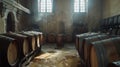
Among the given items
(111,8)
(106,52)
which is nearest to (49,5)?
(111,8)

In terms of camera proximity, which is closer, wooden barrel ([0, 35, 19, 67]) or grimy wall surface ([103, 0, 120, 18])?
wooden barrel ([0, 35, 19, 67])

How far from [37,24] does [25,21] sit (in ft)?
3.56

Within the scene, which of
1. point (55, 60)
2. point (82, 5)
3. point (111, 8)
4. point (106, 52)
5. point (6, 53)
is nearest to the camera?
point (106, 52)

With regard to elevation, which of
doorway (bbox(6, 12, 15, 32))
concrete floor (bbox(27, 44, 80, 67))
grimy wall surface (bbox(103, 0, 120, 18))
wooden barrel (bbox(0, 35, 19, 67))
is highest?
grimy wall surface (bbox(103, 0, 120, 18))

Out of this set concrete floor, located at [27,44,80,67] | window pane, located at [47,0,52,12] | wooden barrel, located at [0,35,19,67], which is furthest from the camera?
window pane, located at [47,0,52,12]

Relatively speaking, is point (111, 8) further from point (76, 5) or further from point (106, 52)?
point (106, 52)

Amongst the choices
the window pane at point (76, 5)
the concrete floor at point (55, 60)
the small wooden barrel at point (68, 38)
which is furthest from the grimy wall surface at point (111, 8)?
the concrete floor at point (55, 60)

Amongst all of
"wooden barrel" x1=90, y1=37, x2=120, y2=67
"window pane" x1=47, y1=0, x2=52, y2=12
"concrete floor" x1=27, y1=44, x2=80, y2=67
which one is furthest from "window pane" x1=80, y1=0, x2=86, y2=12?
"wooden barrel" x1=90, y1=37, x2=120, y2=67

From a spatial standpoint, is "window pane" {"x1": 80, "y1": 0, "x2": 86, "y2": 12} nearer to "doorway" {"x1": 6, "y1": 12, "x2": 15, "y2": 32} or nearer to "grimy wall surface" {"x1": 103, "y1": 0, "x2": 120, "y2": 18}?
"grimy wall surface" {"x1": 103, "y1": 0, "x2": 120, "y2": 18}

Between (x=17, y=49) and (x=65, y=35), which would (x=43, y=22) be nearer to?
(x=65, y=35)

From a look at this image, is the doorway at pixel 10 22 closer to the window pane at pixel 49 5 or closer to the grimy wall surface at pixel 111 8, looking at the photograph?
the window pane at pixel 49 5

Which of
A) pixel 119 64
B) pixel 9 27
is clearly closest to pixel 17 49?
pixel 119 64

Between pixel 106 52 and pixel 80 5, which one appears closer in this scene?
pixel 106 52

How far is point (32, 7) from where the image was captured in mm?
13844
